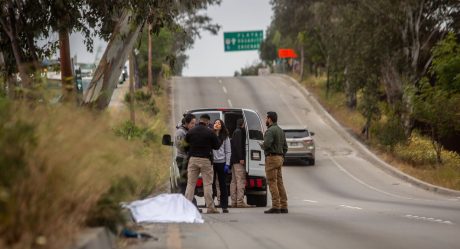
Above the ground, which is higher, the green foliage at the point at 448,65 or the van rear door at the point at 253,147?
the green foliage at the point at 448,65

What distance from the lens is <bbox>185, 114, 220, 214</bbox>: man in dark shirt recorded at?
15211 millimetres

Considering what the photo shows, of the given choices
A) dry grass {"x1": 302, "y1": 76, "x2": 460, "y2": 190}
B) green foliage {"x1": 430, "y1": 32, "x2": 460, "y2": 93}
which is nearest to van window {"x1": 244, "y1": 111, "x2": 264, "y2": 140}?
dry grass {"x1": 302, "y1": 76, "x2": 460, "y2": 190}

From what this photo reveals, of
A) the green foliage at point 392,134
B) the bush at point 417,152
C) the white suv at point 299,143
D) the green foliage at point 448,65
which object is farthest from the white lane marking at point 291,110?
the green foliage at point 448,65

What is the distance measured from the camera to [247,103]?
184 ft

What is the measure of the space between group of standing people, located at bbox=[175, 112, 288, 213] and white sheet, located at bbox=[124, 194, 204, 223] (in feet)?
6.68

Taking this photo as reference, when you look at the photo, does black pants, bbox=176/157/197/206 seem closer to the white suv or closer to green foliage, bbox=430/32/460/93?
green foliage, bbox=430/32/460/93

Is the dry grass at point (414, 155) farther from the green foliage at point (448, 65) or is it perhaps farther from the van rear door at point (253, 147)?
the van rear door at point (253, 147)

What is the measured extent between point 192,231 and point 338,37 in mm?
33046

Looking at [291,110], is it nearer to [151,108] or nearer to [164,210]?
[151,108]

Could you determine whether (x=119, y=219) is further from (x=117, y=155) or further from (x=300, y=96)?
(x=300, y=96)

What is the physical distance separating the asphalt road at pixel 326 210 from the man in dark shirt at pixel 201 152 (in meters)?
0.85

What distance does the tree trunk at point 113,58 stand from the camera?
61.2 ft

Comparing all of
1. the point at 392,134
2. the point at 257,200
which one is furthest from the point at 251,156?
the point at 392,134

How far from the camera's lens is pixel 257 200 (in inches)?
763
